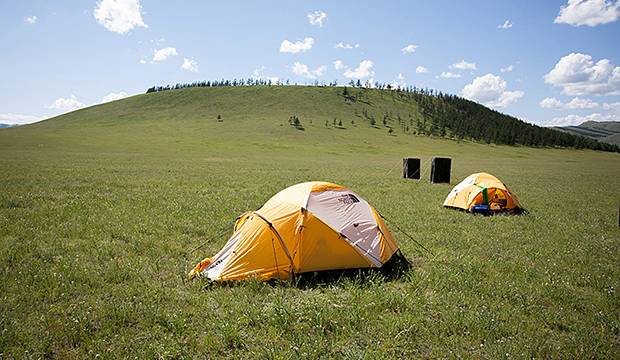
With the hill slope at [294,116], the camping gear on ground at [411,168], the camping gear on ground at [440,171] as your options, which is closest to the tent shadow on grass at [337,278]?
the camping gear on ground at [440,171]

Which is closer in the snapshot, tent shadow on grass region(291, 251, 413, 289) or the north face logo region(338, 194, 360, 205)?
tent shadow on grass region(291, 251, 413, 289)

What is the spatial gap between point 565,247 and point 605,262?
1214 mm

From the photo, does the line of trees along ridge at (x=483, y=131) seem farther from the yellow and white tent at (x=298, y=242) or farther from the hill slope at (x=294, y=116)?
the yellow and white tent at (x=298, y=242)

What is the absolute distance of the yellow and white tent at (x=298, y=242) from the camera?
25.8 feet

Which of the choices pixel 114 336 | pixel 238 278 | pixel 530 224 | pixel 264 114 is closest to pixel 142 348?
pixel 114 336

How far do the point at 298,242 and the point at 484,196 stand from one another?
10.9 metres

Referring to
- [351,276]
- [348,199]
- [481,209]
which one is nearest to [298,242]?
[351,276]

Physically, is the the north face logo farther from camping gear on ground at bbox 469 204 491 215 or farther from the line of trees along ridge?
the line of trees along ridge

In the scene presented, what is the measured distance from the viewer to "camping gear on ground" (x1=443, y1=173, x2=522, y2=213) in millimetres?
15531

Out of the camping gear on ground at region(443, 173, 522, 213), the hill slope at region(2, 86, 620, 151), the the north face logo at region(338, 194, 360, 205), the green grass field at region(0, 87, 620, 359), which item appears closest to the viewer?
the green grass field at region(0, 87, 620, 359)

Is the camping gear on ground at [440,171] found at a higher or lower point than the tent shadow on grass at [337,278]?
higher

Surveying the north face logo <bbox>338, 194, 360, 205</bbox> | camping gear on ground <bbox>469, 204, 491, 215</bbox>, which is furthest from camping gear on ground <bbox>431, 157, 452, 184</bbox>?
the north face logo <bbox>338, 194, 360, 205</bbox>

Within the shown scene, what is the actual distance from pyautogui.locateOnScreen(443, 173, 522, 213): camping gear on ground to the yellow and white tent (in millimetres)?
8355

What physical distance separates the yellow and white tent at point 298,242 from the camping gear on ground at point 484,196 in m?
8.36
